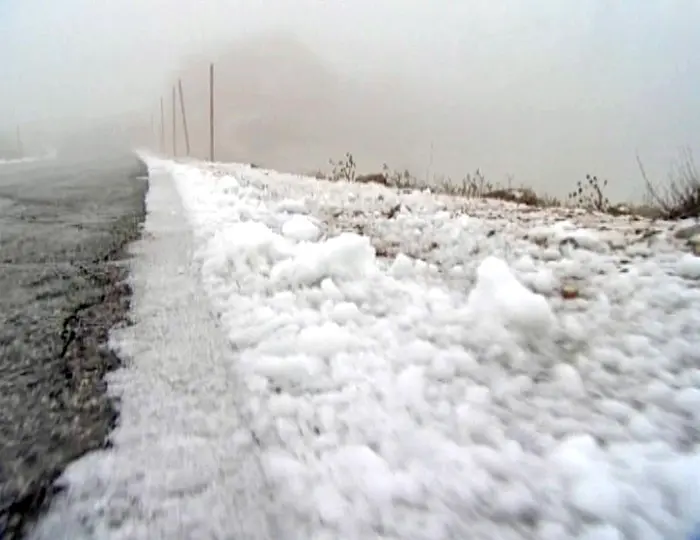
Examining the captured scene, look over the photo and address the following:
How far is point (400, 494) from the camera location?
800 mm

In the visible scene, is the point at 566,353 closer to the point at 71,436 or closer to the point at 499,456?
the point at 499,456

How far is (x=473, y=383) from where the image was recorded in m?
1.13

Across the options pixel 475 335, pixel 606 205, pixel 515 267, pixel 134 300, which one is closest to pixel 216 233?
pixel 134 300

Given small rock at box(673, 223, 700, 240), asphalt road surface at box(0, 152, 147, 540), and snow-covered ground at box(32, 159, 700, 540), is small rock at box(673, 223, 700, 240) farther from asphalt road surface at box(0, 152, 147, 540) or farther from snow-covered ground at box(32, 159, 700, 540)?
asphalt road surface at box(0, 152, 147, 540)

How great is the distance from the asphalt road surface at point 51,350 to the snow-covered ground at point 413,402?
0.06 m

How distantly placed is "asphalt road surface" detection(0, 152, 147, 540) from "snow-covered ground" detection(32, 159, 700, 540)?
0.06 m

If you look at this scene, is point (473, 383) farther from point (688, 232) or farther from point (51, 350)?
point (688, 232)

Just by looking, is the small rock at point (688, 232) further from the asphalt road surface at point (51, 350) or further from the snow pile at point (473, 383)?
the asphalt road surface at point (51, 350)

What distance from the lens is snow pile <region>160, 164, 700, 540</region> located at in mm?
766

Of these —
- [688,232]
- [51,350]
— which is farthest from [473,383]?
[688,232]

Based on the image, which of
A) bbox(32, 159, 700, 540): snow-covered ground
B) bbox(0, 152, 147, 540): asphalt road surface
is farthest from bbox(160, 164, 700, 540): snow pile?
bbox(0, 152, 147, 540): asphalt road surface

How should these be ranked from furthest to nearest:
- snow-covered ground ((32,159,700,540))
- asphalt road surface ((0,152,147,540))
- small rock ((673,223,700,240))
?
small rock ((673,223,700,240))
asphalt road surface ((0,152,147,540))
snow-covered ground ((32,159,700,540))

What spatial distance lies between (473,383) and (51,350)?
1.08m

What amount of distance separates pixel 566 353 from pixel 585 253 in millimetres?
842
